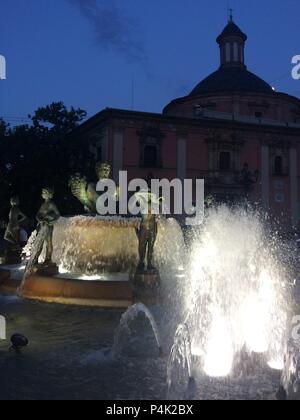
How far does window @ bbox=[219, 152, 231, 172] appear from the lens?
3034 centimetres

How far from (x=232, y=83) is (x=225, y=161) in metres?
7.80

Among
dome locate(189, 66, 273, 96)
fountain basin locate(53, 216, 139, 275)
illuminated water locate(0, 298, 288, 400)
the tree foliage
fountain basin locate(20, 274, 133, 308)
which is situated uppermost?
dome locate(189, 66, 273, 96)

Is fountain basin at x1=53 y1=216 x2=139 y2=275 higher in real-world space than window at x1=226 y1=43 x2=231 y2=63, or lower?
lower

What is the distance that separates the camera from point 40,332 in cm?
523

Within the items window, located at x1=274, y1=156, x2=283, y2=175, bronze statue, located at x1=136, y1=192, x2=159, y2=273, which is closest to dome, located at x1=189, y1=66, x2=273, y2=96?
window, located at x1=274, y1=156, x2=283, y2=175

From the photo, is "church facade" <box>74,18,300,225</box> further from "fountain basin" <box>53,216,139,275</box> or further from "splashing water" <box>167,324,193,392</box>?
"splashing water" <box>167,324,193,392</box>

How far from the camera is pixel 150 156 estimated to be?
1127 inches

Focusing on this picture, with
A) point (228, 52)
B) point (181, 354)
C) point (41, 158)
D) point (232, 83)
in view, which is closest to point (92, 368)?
point (181, 354)

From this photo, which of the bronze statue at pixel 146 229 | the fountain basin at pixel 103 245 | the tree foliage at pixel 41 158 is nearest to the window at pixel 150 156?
the tree foliage at pixel 41 158

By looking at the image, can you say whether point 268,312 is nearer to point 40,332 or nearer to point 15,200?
point 40,332

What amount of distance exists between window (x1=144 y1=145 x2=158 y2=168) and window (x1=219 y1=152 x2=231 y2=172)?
4.99m

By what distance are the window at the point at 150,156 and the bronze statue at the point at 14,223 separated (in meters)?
18.2

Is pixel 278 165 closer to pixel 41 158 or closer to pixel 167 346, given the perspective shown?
pixel 41 158
